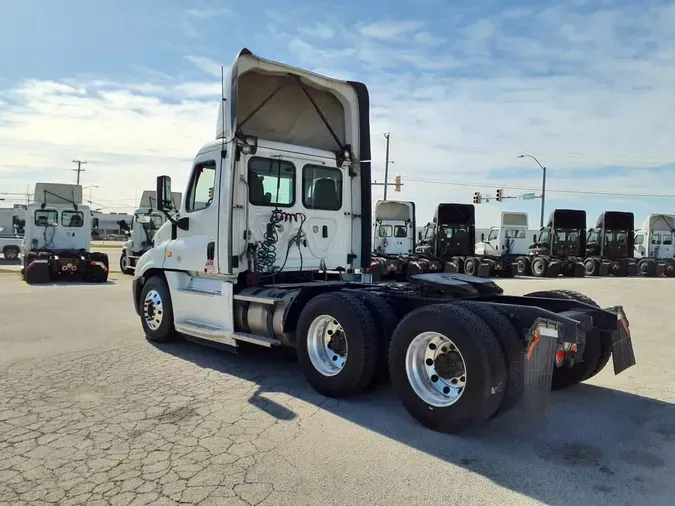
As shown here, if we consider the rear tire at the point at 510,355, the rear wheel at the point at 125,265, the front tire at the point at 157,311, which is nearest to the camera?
the rear tire at the point at 510,355

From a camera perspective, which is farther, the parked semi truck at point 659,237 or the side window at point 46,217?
the parked semi truck at point 659,237

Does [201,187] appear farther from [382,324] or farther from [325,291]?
[382,324]

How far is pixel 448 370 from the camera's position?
451 cm

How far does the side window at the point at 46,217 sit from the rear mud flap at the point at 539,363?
19.4 m

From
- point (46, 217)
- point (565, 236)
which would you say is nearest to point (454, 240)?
point (565, 236)

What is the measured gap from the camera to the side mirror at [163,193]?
7234mm

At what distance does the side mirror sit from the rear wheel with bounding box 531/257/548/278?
75.0ft

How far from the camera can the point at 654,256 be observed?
3117 cm

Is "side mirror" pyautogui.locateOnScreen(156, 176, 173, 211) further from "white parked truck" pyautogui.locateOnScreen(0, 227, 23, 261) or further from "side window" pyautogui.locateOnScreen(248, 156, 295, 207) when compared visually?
"white parked truck" pyautogui.locateOnScreen(0, 227, 23, 261)

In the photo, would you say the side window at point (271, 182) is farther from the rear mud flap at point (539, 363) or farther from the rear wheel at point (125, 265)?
the rear wheel at point (125, 265)

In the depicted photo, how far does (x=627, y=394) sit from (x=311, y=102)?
17.7ft

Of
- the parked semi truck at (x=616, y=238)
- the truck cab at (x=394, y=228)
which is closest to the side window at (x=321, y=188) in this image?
the truck cab at (x=394, y=228)

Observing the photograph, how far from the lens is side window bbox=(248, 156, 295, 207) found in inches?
277

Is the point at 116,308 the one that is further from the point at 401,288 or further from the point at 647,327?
the point at 647,327
